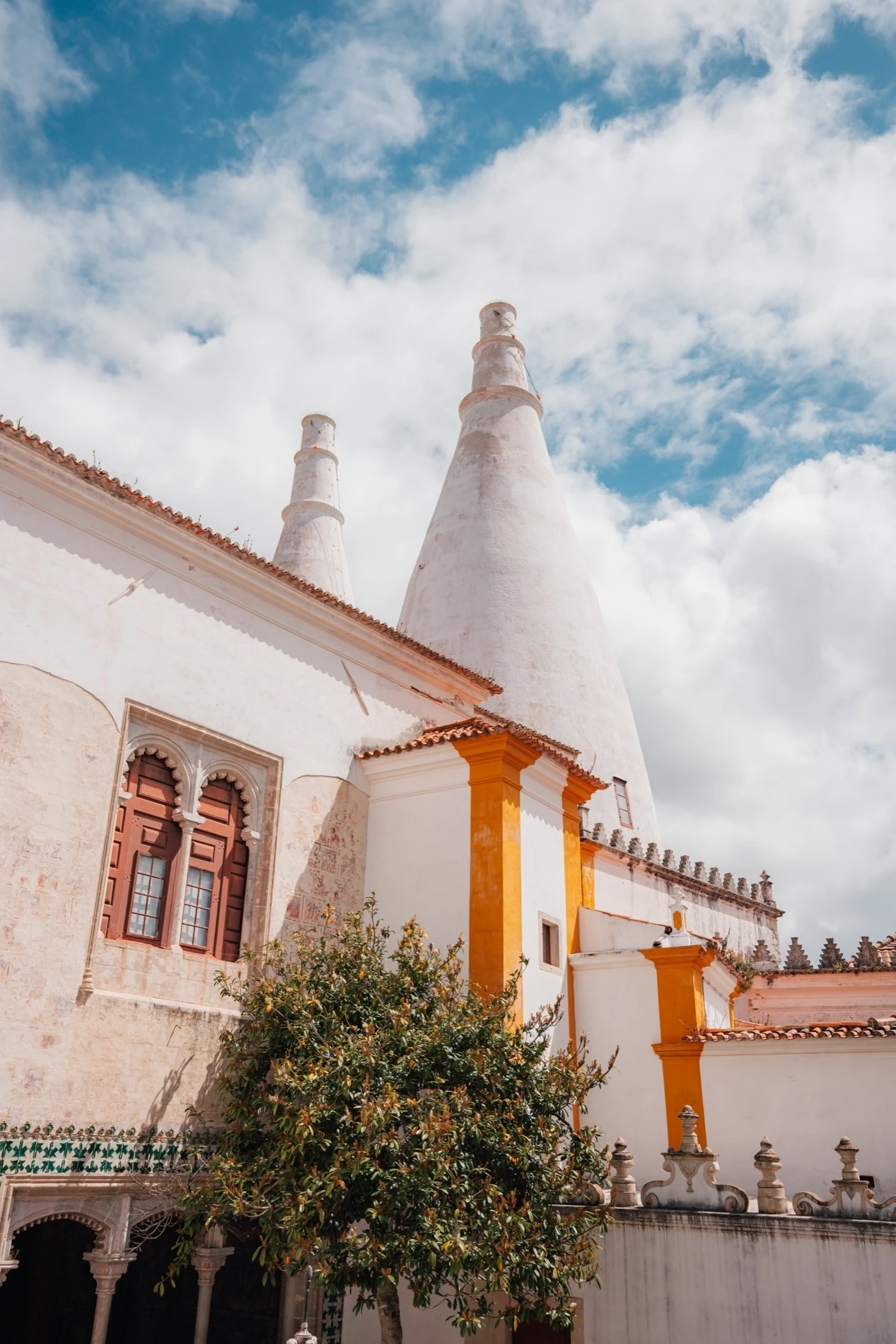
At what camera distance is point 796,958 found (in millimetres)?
22188

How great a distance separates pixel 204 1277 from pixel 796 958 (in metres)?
15.5

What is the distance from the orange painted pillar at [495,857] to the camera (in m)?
11.8

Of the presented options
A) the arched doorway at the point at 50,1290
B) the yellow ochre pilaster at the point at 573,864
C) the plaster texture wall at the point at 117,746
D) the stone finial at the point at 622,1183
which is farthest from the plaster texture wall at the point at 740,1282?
the arched doorway at the point at 50,1290

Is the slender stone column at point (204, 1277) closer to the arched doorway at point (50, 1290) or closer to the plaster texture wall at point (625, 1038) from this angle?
the arched doorway at point (50, 1290)

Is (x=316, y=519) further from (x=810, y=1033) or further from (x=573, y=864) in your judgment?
(x=810, y=1033)

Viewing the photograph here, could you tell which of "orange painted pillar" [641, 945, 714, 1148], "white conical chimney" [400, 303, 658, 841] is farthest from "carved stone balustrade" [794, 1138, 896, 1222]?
"white conical chimney" [400, 303, 658, 841]

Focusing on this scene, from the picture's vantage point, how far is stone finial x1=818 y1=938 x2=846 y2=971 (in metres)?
20.4

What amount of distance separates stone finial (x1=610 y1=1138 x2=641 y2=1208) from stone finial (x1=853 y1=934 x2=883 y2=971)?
1130 cm

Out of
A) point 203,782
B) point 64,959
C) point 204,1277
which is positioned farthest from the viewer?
point 203,782

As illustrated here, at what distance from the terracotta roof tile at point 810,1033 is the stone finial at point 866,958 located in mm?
8948

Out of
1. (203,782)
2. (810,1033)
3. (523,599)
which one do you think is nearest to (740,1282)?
(810,1033)

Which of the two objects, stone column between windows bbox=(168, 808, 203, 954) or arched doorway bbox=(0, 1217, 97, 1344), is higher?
stone column between windows bbox=(168, 808, 203, 954)

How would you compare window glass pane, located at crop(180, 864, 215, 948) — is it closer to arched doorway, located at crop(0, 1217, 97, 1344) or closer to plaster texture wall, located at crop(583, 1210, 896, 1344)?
arched doorway, located at crop(0, 1217, 97, 1344)

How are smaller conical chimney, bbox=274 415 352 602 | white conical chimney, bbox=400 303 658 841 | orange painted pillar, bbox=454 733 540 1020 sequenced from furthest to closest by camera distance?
smaller conical chimney, bbox=274 415 352 602 < white conical chimney, bbox=400 303 658 841 < orange painted pillar, bbox=454 733 540 1020
